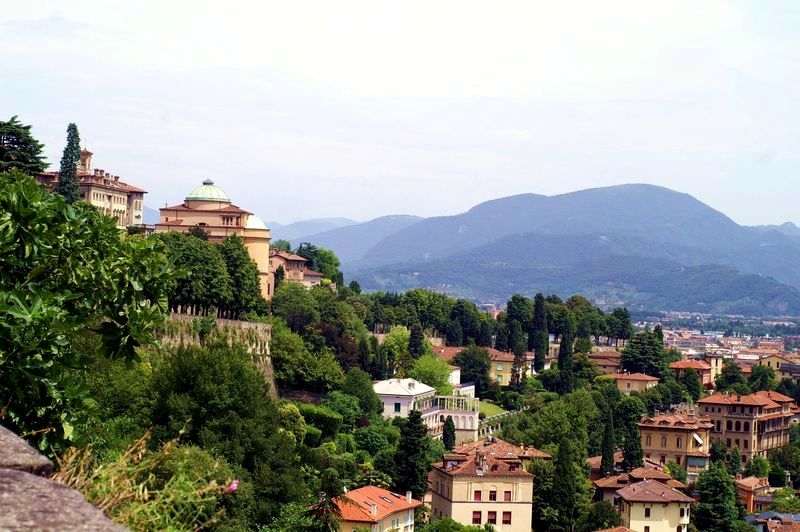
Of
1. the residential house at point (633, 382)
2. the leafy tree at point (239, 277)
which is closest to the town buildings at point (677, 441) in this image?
the residential house at point (633, 382)

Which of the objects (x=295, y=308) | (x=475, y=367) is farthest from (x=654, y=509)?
(x=475, y=367)

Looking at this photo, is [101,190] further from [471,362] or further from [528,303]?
[528,303]

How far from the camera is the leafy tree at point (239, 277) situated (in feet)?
211

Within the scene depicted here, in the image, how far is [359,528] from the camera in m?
46.7

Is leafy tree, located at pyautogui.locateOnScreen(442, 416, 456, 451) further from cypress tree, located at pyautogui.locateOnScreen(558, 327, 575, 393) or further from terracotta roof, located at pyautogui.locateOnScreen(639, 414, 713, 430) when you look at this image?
cypress tree, located at pyautogui.locateOnScreen(558, 327, 575, 393)

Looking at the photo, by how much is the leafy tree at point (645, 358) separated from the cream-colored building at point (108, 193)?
43988mm

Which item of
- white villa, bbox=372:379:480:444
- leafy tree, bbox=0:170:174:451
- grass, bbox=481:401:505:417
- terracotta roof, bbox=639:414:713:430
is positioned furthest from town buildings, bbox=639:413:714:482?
leafy tree, bbox=0:170:174:451

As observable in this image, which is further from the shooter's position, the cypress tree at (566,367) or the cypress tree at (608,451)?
the cypress tree at (566,367)

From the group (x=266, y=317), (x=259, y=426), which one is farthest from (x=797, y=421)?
(x=259, y=426)

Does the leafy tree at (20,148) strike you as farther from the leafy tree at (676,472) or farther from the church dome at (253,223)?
the leafy tree at (676,472)

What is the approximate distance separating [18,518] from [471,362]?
297 ft

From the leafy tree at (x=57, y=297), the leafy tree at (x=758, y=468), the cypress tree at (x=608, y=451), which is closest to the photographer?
the leafy tree at (x=57, y=297)

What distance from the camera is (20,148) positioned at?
5588 centimetres

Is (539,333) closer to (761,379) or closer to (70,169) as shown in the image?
(761,379)
